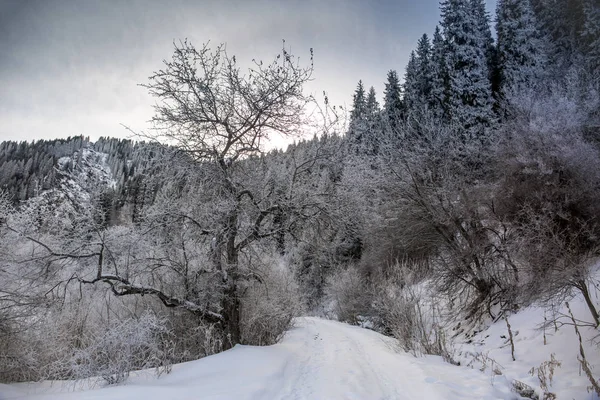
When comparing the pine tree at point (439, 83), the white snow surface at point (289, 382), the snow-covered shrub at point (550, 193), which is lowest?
the white snow surface at point (289, 382)

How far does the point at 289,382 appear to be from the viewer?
5.73 metres

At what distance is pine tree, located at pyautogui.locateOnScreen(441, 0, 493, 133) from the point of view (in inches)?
876

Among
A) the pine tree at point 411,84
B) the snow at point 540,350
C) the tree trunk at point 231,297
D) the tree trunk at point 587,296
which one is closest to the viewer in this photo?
the snow at point 540,350

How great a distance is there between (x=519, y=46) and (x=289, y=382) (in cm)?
2960

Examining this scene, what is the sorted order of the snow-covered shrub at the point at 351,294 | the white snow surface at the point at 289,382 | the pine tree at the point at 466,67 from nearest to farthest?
the white snow surface at the point at 289,382 → the snow-covered shrub at the point at 351,294 → the pine tree at the point at 466,67

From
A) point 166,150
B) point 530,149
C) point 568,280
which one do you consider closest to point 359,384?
point 568,280

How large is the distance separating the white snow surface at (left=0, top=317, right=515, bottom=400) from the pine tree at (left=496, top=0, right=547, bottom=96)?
22896 millimetres

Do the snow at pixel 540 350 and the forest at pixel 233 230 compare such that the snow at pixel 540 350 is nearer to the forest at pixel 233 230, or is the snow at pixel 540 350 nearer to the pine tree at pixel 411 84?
the forest at pixel 233 230

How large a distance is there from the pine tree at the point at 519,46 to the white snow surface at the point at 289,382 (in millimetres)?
22896

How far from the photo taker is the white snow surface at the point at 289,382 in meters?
4.31

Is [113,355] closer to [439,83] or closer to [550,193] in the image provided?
[550,193]

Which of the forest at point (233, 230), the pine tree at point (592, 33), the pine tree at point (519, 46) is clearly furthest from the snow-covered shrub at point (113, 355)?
the pine tree at point (592, 33)

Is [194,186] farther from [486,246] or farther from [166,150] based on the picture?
[486,246]

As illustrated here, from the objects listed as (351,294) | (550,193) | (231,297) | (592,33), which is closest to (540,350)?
(550,193)
